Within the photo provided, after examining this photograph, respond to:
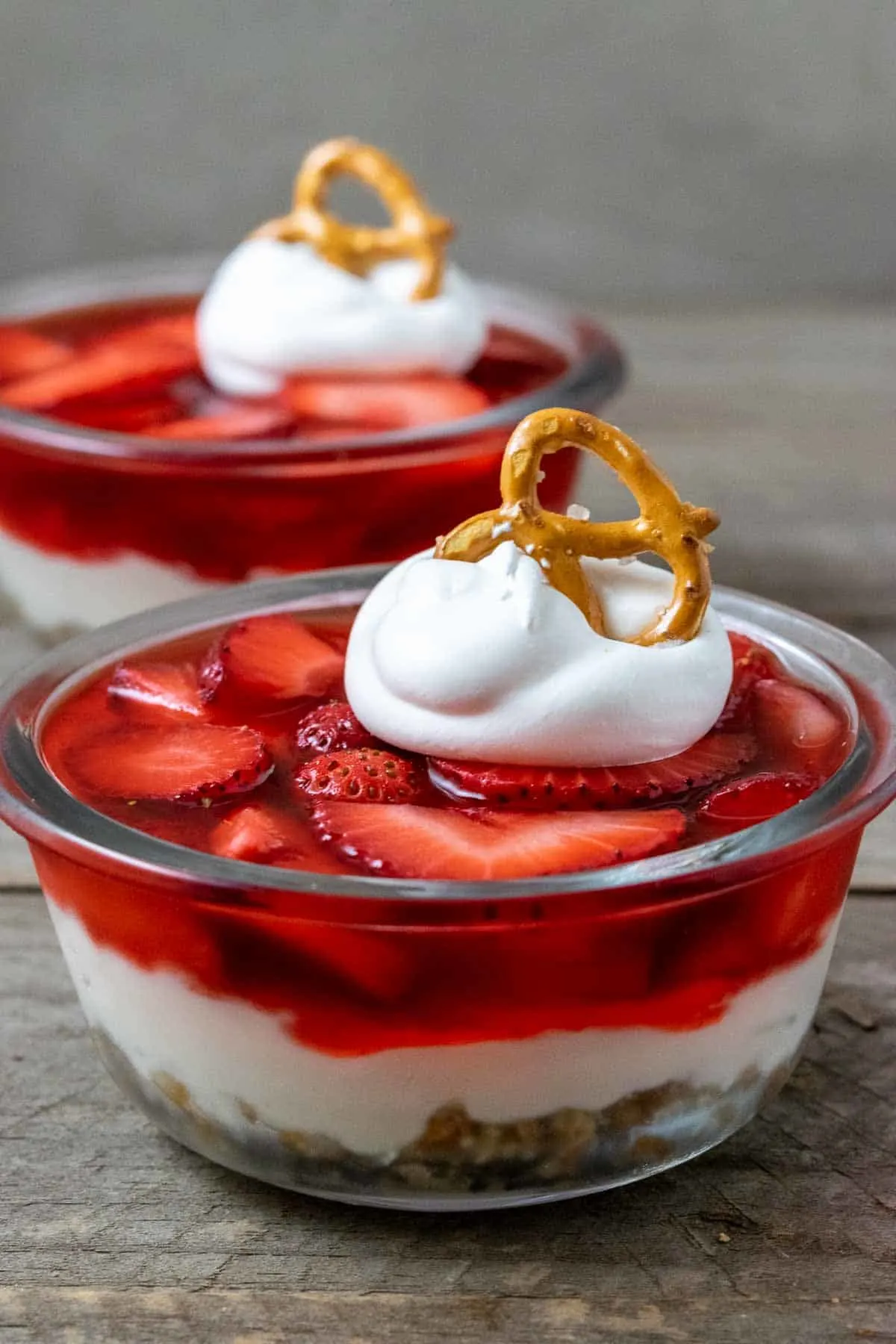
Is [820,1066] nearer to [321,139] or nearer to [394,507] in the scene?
[394,507]

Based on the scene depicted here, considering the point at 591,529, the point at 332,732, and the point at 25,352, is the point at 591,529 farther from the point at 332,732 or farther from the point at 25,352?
the point at 25,352

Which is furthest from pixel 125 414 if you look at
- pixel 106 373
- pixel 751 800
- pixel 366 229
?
pixel 751 800

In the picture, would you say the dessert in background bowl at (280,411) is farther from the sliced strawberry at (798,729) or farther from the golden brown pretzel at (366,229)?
the sliced strawberry at (798,729)

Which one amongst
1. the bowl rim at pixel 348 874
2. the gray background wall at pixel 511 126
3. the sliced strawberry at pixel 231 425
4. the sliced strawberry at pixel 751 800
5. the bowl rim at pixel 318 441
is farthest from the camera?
the gray background wall at pixel 511 126

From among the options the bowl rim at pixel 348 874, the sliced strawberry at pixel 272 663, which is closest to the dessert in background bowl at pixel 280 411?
the bowl rim at pixel 348 874

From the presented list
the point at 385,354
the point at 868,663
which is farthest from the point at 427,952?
the point at 385,354

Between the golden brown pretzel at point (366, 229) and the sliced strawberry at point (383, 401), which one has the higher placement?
the golden brown pretzel at point (366, 229)

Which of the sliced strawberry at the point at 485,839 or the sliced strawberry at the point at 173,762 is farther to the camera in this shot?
the sliced strawberry at the point at 173,762
